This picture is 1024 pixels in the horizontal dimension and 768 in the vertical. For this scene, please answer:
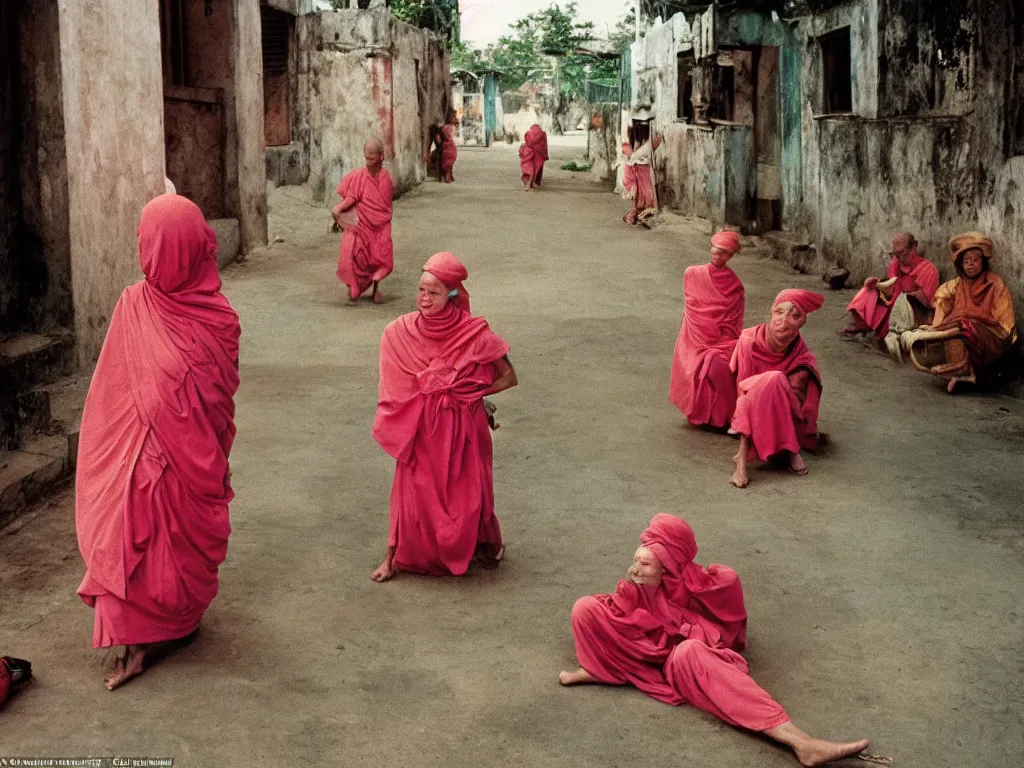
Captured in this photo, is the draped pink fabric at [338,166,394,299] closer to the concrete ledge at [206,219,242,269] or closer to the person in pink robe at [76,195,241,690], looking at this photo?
the concrete ledge at [206,219,242,269]

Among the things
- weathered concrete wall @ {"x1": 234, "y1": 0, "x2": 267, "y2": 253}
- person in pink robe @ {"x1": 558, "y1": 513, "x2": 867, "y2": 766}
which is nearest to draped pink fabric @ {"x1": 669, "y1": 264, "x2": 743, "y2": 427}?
person in pink robe @ {"x1": 558, "y1": 513, "x2": 867, "y2": 766}

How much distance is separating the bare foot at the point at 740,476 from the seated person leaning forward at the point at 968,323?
2.75m

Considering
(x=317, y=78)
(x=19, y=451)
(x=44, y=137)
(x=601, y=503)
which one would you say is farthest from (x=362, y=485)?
(x=317, y=78)

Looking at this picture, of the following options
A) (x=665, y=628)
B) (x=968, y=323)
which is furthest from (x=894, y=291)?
(x=665, y=628)

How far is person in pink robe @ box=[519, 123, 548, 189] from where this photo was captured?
23016 millimetres

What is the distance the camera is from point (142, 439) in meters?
4.47

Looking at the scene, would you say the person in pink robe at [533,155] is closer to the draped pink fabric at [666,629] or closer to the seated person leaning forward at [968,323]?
the seated person leaning forward at [968,323]

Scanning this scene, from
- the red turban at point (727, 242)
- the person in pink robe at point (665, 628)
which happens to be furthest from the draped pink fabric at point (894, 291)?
the person in pink robe at point (665, 628)

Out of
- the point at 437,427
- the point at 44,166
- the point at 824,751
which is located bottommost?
the point at 824,751

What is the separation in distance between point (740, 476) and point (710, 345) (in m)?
1.35

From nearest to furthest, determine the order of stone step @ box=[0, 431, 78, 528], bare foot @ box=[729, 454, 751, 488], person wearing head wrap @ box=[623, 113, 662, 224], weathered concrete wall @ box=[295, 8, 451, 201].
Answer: stone step @ box=[0, 431, 78, 528]
bare foot @ box=[729, 454, 751, 488]
person wearing head wrap @ box=[623, 113, 662, 224]
weathered concrete wall @ box=[295, 8, 451, 201]

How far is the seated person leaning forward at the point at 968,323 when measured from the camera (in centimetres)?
888

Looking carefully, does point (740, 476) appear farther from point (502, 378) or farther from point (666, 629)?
point (666, 629)

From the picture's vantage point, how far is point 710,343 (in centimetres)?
811
